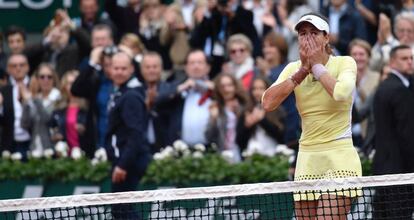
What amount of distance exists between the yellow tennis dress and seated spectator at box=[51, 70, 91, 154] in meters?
6.82

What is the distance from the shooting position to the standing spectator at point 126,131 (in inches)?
537

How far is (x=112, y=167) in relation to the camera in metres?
14.1

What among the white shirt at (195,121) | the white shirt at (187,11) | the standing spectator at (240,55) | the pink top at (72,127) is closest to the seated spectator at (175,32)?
the white shirt at (187,11)

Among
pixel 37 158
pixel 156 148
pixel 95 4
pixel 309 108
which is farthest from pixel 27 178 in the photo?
pixel 309 108

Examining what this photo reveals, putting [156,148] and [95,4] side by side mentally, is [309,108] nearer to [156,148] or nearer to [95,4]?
[156,148]

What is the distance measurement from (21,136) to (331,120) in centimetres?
757

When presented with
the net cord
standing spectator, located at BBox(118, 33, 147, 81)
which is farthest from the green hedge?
the net cord

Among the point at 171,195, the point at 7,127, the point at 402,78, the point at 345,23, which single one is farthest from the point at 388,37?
the point at 171,195

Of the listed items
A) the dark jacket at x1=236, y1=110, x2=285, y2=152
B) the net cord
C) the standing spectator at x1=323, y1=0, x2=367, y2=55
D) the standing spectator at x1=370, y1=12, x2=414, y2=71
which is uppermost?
the standing spectator at x1=323, y1=0, x2=367, y2=55

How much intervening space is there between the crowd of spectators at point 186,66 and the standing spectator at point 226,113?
11 millimetres

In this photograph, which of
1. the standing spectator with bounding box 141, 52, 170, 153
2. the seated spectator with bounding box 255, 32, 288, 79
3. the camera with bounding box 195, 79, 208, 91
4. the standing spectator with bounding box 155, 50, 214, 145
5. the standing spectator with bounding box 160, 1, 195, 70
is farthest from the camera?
the standing spectator with bounding box 160, 1, 195, 70

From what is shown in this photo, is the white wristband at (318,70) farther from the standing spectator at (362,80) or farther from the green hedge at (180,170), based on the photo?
the standing spectator at (362,80)

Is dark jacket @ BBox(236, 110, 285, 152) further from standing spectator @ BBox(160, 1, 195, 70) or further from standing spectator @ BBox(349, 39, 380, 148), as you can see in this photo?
standing spectator @ BBox(160, 1, 195, 70)

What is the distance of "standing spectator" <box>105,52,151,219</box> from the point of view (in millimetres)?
13648
